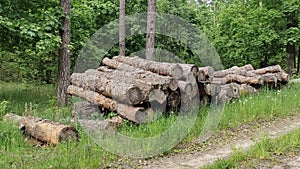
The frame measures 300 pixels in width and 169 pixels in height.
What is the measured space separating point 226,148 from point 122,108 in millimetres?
2418

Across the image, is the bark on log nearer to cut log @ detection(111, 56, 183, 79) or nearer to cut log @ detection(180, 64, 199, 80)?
cut log @ detection(111, 56, 183, 79)

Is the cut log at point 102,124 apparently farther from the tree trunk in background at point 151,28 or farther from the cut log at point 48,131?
the tree trunk in background at point 151,28

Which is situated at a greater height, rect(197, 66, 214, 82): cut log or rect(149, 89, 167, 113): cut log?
rect(197, 66, 214, 82): cut log

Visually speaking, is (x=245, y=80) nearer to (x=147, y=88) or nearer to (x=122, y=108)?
(x=147, y=88)

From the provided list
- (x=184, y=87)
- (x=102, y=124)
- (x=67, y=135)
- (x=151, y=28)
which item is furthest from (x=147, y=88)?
(x=151, y=28)

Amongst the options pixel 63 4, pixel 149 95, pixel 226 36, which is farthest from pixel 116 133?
pixel 226 36

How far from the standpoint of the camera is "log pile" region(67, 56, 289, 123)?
277 inches

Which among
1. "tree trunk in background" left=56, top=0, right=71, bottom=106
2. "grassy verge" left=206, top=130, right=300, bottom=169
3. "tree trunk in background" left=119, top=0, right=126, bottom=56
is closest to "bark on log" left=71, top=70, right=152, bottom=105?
"tree trunk in background" left=56, top=0, right=71, bottom=106

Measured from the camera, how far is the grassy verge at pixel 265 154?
460 centimetres

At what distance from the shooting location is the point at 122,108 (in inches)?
283

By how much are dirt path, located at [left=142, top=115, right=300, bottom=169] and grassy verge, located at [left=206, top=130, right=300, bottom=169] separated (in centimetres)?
23

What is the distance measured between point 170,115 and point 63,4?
6141 mm

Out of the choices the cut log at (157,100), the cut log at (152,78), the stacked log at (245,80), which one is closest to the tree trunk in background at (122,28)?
the stacked log at (245,80)

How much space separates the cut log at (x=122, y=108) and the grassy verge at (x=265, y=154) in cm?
233
